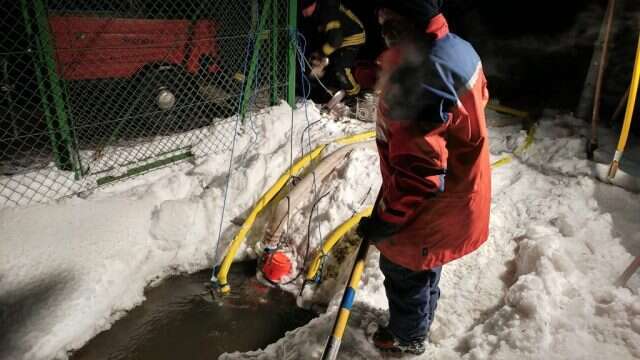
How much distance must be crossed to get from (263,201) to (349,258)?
1078 millimetres

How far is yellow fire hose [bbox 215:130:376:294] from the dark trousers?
1727 mm

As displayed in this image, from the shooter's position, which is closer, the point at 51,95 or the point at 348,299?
the point at 348,299

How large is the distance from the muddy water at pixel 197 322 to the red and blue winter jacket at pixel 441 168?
1.66 meters

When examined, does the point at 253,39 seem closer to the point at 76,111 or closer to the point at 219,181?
the point at 219,181

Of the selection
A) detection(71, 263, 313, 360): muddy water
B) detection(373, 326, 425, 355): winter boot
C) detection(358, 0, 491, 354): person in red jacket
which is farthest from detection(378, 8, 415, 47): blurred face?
detection(71, 263, 313, 360): muddy water

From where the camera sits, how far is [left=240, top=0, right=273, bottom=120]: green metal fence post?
4.86 metres

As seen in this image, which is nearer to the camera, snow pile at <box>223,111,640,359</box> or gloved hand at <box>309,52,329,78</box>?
snow pile at <box>223,111,640,359</box>

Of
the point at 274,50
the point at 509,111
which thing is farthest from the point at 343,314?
the point at 509,111

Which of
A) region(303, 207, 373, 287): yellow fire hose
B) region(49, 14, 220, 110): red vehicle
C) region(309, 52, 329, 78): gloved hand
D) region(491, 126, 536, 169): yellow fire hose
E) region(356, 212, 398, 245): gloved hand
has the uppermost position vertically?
region(49, 14, 220, 110): red vehicle

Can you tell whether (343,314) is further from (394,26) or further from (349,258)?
(349,258)

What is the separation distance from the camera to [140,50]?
4641mm

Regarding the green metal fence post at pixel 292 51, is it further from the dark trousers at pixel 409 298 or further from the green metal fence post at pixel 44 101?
the dark trousers at pixel 409 298

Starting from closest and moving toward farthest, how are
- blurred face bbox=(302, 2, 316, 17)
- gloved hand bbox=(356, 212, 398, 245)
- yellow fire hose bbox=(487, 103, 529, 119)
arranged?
gloved hand bbox=(356, 212, 398, 245) < yellow fire hose bbox=(487, 103, 529, 119) < blurred face bbox=(302, 2, 316, 17)

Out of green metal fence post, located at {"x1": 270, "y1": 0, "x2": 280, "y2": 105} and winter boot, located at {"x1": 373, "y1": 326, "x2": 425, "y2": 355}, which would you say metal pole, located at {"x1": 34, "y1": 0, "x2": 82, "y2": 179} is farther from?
winter boot, located at {"x1": 373, "y1": 326, "x2": 425, "y2": 355}
